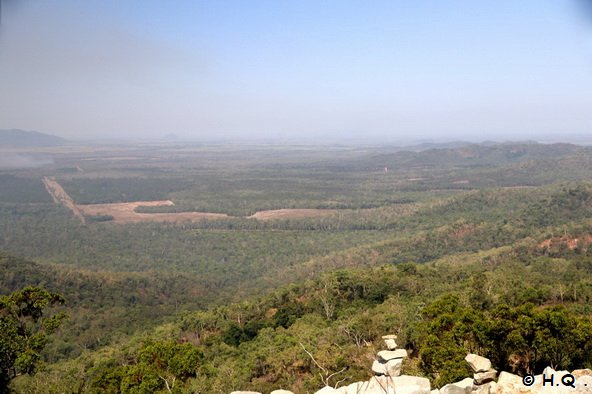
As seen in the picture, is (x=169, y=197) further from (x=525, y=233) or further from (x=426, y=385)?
(x=426, y=385)

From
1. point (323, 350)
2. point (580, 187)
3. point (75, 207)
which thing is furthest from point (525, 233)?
point (75, 207)

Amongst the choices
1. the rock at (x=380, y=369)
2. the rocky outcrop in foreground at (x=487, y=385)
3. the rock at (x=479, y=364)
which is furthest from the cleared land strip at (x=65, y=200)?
the rock at (x=479, y=364)

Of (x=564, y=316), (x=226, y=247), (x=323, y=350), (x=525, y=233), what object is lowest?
(x=226, y=247)

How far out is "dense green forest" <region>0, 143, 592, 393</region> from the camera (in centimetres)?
1980

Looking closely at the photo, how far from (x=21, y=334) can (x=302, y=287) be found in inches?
1080

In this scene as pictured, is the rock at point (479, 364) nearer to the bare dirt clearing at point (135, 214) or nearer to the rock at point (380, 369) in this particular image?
the rock at point (380, 369)

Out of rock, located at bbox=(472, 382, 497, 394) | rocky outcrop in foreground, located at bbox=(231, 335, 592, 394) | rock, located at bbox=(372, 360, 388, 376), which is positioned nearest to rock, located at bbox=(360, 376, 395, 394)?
rocky outcrop in foreground, located at bbox=(231, 335, 592, 394)

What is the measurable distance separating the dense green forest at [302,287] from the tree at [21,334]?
699 mm

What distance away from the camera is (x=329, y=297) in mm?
41594

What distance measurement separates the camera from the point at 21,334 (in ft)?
78.6

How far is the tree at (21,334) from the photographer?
21.7 meters

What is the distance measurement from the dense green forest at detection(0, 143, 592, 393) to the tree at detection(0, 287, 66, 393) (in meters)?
0.70

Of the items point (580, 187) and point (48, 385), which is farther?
point (580, 187)

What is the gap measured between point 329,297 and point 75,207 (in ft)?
488
